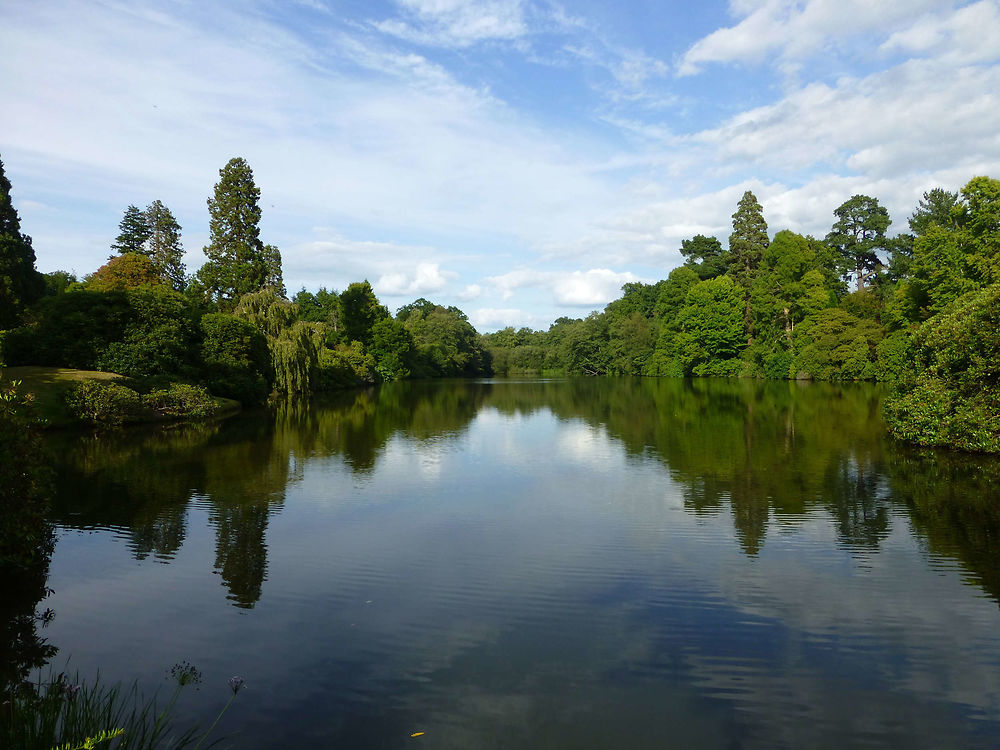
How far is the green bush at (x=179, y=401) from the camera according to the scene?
2570 cm

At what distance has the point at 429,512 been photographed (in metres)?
11.2

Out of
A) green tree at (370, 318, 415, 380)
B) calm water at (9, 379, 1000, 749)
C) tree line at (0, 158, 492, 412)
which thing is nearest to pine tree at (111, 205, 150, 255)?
tree line at (0, 158, 492, 412)

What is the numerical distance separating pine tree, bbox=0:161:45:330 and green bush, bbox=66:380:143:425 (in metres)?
15.5

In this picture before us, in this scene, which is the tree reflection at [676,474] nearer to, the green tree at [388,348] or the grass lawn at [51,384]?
the grass lawn at [51,384]

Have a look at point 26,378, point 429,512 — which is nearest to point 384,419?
point 26,378

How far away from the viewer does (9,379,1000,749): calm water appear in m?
4.74

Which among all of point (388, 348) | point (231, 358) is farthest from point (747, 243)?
point (231, 358)

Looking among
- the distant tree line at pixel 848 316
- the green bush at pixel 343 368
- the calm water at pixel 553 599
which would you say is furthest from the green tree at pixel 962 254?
the green bush at pixel 343 368

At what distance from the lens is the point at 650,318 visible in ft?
289

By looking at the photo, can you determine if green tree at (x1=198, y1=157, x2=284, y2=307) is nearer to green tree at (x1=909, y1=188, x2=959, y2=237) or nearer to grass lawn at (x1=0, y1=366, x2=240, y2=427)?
grass lawn at (x1=0, y1=366, x2=240, y2=427)

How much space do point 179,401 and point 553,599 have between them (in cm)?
2420

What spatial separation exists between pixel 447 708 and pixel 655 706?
1.64 metres

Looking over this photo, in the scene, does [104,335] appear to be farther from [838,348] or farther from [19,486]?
[838,348]

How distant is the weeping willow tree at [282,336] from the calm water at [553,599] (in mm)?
23169
